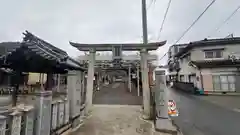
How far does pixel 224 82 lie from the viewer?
1633 cm

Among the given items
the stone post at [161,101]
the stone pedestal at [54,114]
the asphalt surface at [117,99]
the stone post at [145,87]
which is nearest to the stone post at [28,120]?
the stone pedestal at [54,114]

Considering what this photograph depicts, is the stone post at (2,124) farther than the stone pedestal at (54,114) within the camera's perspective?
No

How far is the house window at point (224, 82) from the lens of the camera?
16.1 m

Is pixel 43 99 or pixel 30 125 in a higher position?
pixel 43 99

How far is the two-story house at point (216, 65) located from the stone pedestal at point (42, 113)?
55.5 ft

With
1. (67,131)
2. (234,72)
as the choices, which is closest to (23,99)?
(67,131)

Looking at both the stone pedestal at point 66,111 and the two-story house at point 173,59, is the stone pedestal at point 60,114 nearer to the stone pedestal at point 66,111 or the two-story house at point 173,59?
the stone pedestal at point 66,111

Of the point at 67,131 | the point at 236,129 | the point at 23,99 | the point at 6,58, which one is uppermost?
the point at 6,58

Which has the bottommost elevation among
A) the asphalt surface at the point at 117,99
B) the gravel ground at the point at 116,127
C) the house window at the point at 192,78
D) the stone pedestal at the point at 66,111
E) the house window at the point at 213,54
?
the gravel ground at the point at 116,127

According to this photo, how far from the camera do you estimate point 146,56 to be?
6.99 metres

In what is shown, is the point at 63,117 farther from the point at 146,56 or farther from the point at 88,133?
the point at 146,56

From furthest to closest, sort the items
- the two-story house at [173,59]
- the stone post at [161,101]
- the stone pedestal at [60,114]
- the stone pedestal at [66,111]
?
the two-story house at [173,59] < the stone post at [161,101] < the stone pedestal at [66,111] < the stone pedestal at [60,114]

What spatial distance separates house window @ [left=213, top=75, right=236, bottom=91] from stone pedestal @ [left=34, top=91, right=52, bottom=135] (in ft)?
57.3

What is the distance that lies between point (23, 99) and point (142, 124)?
3.65 m
